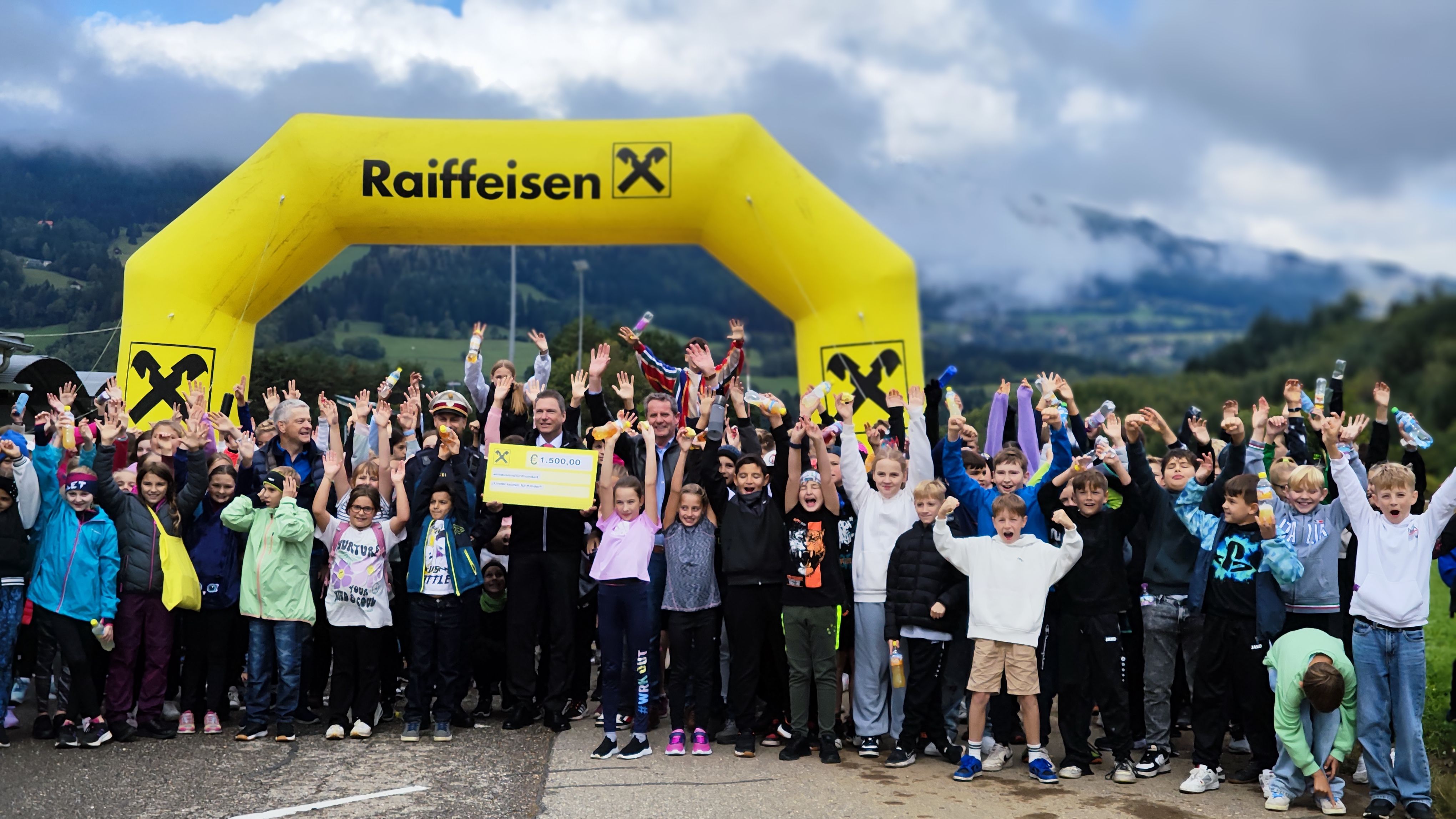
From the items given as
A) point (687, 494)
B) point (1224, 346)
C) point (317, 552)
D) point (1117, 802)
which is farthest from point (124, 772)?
point (1224, 346)

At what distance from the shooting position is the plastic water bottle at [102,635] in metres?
6.73

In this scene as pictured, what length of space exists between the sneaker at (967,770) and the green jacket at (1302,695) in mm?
1439

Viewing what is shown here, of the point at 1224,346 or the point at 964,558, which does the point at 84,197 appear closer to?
the point at 964,558

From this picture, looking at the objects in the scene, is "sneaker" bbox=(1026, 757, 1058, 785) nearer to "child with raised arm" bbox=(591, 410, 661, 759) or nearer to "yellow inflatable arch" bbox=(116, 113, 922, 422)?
"child with raised arm" bbox=(591, 410, 661, 759)

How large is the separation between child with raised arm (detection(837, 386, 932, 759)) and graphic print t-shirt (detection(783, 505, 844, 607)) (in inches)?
6.0

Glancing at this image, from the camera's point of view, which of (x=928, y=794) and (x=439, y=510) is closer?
(x=928, y=794)

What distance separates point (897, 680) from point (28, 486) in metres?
4.81

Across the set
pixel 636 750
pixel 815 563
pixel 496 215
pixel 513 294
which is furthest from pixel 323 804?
pixel 513 294

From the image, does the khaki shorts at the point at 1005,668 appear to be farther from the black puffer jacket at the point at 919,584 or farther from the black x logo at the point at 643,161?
the black x logo at the point at 643,161

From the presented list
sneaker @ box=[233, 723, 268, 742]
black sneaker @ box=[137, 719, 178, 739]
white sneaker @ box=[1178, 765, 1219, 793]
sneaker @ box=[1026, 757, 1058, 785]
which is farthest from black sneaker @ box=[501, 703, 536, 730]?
white sneaker @ box=[1178, 765, 1219, 793]

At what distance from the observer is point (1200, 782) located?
610cm

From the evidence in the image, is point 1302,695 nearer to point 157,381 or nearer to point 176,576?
point 176,576

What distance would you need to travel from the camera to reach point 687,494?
22.9 ft

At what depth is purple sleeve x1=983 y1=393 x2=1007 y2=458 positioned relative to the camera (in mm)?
8516
